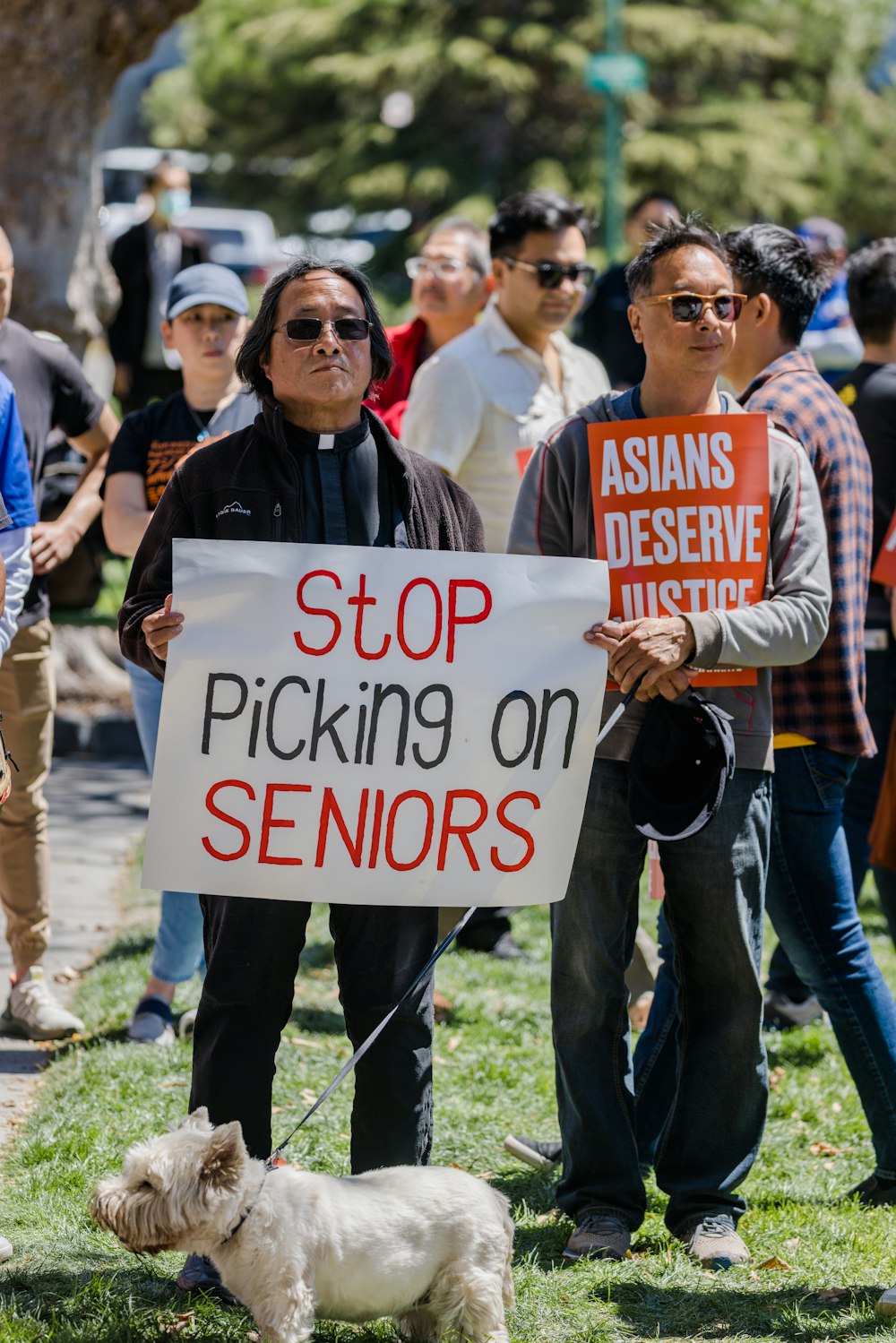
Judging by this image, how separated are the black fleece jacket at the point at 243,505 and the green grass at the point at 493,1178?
1.37 m

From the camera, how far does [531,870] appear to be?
3584 millimetres

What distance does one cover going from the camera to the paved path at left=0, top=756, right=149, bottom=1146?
210 inches

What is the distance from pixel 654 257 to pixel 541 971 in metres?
3.35

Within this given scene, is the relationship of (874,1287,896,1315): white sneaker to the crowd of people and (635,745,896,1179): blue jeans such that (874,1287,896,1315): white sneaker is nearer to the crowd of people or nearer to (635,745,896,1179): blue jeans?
the crowd of people

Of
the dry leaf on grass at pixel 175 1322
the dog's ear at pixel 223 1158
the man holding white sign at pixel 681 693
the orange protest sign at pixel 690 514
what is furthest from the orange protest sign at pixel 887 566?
the dry leaf on grass at pixel 175 1322

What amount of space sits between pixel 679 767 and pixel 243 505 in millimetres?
1139

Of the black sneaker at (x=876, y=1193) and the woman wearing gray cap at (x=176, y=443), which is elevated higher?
the woman wearing gray cap at (x=176, y=443)

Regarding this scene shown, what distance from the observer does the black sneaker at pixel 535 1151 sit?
14.9 ft

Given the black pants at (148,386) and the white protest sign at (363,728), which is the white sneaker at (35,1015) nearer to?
the white protest sign at (363,728)

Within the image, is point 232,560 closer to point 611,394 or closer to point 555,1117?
point 611,394

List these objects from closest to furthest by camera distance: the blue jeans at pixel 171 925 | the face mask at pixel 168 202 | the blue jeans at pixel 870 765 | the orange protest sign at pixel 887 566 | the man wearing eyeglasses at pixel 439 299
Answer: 1. the orange protest sign at pixel 887 566
2. the blue jeans at pixel 171 925
3. the blue jeans at pixel 870 765
4. the man wearing eyeglasses at pixel 439 299
5. the face mask at pixel 168 202

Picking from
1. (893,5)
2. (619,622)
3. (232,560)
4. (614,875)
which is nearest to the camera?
(232,560)

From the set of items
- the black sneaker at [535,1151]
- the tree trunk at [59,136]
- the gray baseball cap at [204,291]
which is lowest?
the black sneaker at [535,1151]

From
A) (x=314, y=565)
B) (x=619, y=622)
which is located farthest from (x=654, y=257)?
(x=314, y=565)
